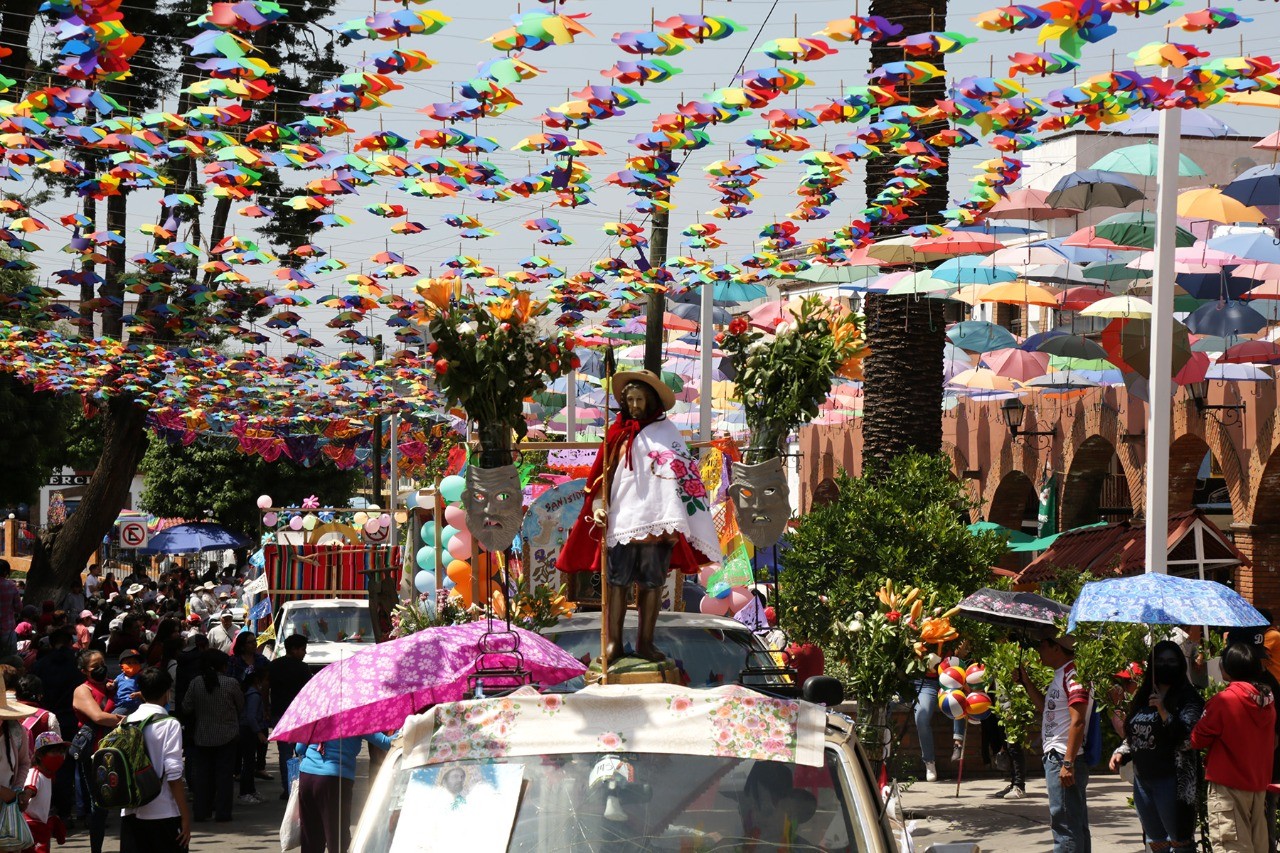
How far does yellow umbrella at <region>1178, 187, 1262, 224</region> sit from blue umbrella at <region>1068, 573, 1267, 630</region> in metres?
8.56

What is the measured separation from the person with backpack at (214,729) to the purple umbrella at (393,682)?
6593 mm

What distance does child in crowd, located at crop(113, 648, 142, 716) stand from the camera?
1240 cm

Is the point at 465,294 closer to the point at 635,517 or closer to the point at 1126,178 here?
the point at 635,517

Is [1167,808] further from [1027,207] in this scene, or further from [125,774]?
[1027,207]

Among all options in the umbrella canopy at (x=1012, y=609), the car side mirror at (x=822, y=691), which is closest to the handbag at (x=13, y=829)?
the car side mirror at (x=822, y=691)

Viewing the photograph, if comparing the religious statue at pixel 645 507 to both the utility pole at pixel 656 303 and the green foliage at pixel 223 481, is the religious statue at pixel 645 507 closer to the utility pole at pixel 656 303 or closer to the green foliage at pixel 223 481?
the utility pole at pixel 656 303

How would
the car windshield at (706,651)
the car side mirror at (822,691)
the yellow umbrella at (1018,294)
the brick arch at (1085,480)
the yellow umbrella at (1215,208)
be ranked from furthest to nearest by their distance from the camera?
the brick arch at (1085,480), the yellow umbrella at (1018,294), the yellow umbrella at (1215,208), the car windshield at (706,651), the car side mirror at (822,691)

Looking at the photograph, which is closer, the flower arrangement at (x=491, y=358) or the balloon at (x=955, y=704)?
the flower arrangement at (x=491, y=358)

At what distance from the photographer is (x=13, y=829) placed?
30.8 feet

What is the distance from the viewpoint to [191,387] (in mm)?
28172

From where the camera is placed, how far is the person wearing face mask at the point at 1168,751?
32.3ft

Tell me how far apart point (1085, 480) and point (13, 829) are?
2629cm

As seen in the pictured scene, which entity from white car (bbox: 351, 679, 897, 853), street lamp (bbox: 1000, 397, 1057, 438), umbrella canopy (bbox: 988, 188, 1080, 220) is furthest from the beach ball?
street lamp (bbox: 1000, 397, 1057, 438)

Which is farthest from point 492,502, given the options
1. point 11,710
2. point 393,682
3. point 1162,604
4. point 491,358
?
point 1162,604
